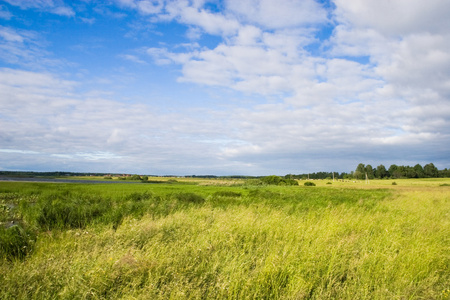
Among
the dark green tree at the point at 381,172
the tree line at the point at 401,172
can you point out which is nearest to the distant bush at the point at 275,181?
the tree line at the point at 401,172

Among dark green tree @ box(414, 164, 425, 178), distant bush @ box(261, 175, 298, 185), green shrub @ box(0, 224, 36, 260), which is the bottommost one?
distant bush @ box(261, 175, 298, 185)

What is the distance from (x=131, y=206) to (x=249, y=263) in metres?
11.3

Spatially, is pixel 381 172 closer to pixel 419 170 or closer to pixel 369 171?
pixel 369 171

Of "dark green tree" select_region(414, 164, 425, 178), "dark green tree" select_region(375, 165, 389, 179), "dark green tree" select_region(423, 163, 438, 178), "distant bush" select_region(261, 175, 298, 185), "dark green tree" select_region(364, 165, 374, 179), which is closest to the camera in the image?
"distant bush" select_region(261, 175, 298, 185)

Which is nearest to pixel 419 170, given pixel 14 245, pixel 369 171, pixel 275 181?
pixel 369 171

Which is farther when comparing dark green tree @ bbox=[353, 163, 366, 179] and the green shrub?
dark green tree @ bbox=[353, 163, 366, 179]

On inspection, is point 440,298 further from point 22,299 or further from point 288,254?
point 22,299

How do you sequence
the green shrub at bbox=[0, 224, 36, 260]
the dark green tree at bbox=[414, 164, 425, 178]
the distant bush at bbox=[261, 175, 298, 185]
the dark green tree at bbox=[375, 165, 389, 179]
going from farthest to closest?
1. the dark green tree at bbox=[375, 165, 389, 179]
2. the dark green tree at bbox=[414, 164, 425, 178]
3. the distant bush at bbox=[261, 175, 298, 185]
4. the green shrub at bbox=[0, 224, 36, 260]

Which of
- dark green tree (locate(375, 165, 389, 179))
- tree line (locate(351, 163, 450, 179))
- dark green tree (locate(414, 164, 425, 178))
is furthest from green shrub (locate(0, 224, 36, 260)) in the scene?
dark green tree (locate(375, 165, 389, 179))

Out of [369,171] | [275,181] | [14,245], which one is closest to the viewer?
[14,245]

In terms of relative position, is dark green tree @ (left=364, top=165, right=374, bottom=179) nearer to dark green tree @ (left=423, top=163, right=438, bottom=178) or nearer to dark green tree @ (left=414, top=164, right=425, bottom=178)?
dark green tree @ (left=414, top=164, right=425, bottom=178)

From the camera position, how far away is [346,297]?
4.79 metres

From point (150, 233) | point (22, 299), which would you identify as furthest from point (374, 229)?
point (22, 299)

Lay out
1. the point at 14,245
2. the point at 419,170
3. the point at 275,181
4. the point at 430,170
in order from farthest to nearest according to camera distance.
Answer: the point at 419,170, the point at 430,170, the point at 275,181, the point at 14,245
